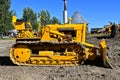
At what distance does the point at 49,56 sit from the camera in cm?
1595

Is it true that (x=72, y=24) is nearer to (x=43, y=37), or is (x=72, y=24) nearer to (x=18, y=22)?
(x=43, y=37)

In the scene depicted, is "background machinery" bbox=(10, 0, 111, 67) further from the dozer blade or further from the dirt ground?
the dirt ground

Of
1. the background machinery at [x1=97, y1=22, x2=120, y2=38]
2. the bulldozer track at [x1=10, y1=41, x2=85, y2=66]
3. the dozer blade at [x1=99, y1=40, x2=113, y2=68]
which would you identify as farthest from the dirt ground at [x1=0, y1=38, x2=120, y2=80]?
the background machinery at [x1=97, y1=22, x2=120, y2=38]

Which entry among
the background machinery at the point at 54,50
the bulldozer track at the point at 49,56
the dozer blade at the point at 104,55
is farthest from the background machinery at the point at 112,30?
the dozer blade at the point at 104,55

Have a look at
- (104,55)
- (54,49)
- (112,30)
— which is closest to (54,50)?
(54,49)

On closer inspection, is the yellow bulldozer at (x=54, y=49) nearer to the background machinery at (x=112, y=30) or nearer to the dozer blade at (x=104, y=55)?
the dozer blade at (x=104, y=55)

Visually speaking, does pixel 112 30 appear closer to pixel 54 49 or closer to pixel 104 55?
pixel 54 49

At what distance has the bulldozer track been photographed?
1577 cm

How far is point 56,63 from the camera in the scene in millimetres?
15945

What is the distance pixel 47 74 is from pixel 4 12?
5889 cm

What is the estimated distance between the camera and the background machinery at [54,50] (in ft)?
51.8

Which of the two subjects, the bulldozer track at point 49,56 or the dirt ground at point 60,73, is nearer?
the dirt ground at point 60,73

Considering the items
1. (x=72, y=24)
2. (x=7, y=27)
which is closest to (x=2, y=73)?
(x=72, y=24)

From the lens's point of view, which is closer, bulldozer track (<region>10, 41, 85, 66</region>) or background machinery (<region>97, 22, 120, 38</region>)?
bulldozer track (<region>10, 41, 85, 66</region>)
